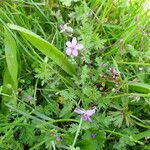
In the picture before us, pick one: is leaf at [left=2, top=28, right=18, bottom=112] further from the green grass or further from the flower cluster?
the flower cluster

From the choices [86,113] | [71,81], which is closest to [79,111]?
[86,113]

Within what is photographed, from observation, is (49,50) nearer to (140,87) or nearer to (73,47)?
(73,47)

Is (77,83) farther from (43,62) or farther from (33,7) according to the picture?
(33,7)

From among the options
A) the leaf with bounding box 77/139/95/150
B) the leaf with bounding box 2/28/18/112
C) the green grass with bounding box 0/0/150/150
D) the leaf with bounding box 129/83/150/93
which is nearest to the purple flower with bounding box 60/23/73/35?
the green grass with bounding box 0/0/150/150

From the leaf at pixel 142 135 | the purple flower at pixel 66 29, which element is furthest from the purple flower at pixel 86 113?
the purple flower at pixel 66 29

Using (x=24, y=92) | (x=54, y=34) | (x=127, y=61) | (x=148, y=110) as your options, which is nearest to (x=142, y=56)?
(x=127, y=61)

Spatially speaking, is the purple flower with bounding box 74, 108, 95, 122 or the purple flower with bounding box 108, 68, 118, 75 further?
the purple flower with bounding box 108, 68, 118, 75

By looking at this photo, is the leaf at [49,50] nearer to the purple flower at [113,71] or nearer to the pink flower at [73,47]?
the pink flower at [73,47]
